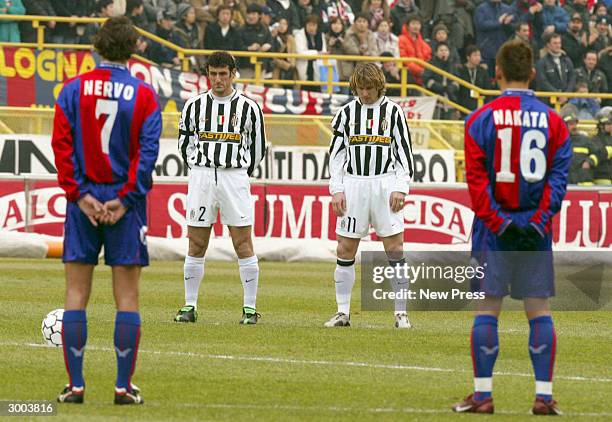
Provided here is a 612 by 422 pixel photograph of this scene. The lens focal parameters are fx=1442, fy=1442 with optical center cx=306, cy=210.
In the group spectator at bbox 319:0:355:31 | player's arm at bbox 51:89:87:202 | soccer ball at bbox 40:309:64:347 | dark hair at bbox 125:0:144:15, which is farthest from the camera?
spectator at bbox 319:0:355:31

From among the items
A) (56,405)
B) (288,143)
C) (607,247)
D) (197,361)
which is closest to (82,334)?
(56,405)

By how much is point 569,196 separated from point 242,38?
7.47m

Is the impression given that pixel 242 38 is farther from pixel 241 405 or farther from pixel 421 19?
pixel 241 405

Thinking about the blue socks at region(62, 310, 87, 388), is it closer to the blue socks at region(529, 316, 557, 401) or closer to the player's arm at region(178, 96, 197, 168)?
the blue socks at region(529, 316, 557, 401)

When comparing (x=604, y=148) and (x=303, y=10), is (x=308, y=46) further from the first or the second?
(x=604, y=148)

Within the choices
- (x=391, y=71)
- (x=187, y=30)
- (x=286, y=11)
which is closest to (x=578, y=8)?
(x=391, y=71)

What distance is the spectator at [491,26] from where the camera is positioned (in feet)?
93.8

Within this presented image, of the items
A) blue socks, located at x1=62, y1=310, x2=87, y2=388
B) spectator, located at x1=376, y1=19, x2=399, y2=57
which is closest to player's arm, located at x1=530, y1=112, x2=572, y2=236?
blue socks, located at x1=62, y1=310, x2=87, y2=388

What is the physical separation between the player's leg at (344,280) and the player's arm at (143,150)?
4.87 meters

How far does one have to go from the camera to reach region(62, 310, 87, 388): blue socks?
768 centimetres

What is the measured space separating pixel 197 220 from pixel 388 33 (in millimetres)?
15468

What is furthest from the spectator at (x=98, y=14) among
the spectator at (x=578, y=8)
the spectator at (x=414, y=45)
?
the spectator at (x=578, y=8)

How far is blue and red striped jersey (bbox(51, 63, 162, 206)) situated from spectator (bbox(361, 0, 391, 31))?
2021cm

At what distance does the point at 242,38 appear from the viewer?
26.3 metres
